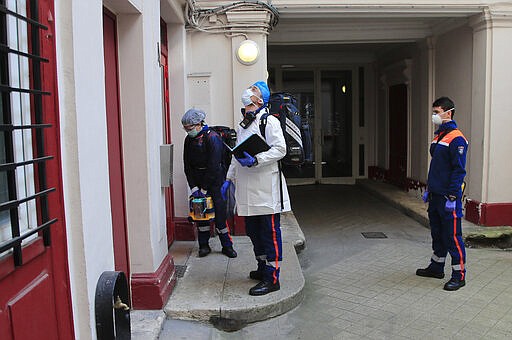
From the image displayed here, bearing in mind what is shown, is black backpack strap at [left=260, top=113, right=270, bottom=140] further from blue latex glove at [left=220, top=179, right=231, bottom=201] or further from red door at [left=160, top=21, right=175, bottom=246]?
red door at [left=160, top=21, right=175, bottom=246]

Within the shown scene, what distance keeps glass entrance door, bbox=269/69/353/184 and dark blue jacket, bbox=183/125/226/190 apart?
6723 millimetres

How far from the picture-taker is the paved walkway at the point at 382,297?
384cm

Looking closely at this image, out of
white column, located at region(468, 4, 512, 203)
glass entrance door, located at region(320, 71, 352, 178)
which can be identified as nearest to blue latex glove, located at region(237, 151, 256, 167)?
white column, located at region(468, 4, 512, 203)

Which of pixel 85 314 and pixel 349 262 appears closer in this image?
pixel 85 314

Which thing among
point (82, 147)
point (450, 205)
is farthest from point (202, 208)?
point (82, 147)

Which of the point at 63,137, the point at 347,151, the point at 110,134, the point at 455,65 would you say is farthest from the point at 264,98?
the point at 347,151

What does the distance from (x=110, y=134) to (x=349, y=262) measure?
133 inches

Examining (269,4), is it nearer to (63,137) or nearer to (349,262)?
(349,262)

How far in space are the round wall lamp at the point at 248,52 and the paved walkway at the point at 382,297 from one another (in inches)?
100

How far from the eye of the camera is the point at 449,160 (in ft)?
15.0

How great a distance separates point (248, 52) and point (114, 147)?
113 inches

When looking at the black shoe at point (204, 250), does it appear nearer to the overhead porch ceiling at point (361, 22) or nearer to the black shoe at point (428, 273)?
the black shoe at point (428, 273)

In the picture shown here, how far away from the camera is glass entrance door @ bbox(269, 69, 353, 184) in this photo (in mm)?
11805

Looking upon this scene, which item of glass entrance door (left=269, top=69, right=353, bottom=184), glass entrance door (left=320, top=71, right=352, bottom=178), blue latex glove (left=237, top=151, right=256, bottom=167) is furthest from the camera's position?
glass entrance door (left=320, top=71, right=352, bottom=178)
